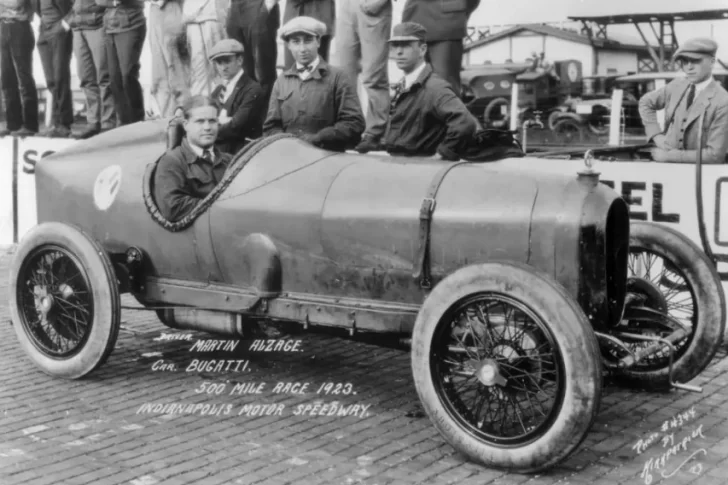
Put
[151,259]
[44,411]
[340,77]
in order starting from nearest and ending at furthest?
[44,411] < [151,259] < [340,77]

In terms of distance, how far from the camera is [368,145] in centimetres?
791

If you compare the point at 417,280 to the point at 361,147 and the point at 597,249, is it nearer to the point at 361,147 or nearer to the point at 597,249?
the point at 597,249

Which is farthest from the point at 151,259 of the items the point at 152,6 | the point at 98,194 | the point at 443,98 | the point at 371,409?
the point at 152,6

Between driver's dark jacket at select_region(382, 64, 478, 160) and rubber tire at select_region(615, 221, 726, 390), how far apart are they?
1314 mm

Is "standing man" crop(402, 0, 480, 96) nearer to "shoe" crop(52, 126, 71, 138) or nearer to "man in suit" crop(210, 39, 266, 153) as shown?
"man in suit" crop(210, 39, 266, 153)

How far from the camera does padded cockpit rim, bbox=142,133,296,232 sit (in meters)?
Result: 5.46

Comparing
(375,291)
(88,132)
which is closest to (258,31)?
(88,132)

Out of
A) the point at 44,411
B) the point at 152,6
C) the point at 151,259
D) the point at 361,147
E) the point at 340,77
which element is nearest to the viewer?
the point at 44,411

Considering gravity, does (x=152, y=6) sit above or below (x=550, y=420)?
above

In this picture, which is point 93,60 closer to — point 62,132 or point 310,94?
point 62,132

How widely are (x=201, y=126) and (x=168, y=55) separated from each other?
4000 mm

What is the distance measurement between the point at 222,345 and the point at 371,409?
1770 mm

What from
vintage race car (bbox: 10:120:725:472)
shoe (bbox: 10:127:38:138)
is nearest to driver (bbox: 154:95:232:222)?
vintage race car (bbox: 10:120:725:472)

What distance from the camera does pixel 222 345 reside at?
681 cm
